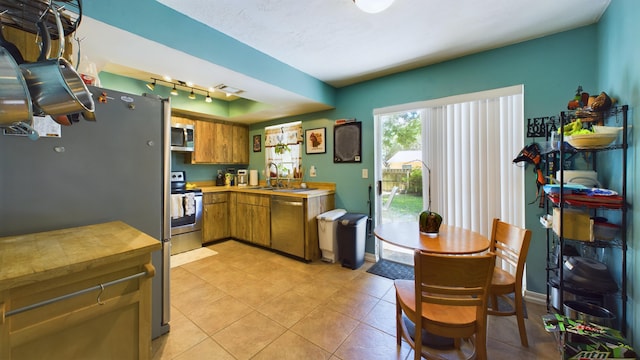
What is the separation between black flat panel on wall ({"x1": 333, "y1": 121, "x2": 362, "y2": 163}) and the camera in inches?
133

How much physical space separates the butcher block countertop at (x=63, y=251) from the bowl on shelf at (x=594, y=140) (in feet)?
8.37

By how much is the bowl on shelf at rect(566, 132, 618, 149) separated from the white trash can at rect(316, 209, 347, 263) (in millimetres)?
2323

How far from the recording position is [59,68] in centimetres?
97

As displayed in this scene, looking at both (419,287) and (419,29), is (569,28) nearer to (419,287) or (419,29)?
(419,29)

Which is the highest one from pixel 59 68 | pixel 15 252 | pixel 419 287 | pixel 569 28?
pixel 569 28

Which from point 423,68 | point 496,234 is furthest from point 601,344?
point 423,68

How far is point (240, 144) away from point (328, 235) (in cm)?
279

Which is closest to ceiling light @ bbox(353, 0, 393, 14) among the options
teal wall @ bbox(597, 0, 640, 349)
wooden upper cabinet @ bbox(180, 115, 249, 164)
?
teal wall @ bbox(597, 0, 640, 349)

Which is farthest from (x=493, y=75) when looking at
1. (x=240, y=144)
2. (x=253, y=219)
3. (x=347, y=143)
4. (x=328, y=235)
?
(x=240, y=144)

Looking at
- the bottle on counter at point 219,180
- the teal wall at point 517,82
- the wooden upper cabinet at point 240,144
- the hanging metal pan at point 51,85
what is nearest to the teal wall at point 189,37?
the hanging metal pan at point 51,85

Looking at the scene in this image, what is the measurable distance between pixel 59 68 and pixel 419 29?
2370 millimetres

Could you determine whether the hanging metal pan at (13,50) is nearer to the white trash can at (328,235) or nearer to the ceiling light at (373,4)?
the ceiling light at (373,4)

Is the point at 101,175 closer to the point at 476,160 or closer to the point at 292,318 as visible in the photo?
the point at 292,318

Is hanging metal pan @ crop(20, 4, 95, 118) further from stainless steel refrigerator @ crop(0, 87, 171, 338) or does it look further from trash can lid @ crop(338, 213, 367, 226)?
trash can lid @ crop(338, 213, 367, 226)
